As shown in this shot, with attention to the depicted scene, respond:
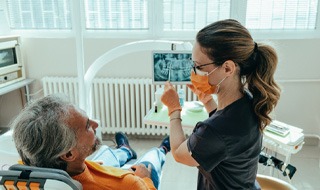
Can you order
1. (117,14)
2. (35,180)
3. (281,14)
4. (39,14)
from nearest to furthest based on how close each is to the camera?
(35,180), (281,14), (117,14), (39,14)

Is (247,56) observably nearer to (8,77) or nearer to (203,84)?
(203,84)

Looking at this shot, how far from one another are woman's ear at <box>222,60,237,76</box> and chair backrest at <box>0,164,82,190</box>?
66 cm

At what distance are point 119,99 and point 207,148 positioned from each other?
2.19 metres

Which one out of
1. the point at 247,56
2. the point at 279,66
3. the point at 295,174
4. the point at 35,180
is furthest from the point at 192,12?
the point at 35,180

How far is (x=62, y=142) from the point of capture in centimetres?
108

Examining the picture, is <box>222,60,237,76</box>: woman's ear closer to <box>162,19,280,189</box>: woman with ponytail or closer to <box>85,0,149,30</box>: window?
<box>162,19,280,189</box>: woman with ponytail

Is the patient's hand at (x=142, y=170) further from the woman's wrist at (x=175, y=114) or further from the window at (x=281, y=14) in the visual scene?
the window at (x=281, y=14)

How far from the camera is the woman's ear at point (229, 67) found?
109cm

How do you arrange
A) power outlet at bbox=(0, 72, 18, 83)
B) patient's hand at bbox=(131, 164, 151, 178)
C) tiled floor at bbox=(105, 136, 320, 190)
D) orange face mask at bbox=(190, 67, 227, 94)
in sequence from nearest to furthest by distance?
orange face mask at bbox=(190, 67, 227, 94) < patient's hand at bbox=(131, 164, 151, 178) < tiled floor at bbox=(105, 136, 320, 190) < power outlet at bbox=(0, 72, 18, 83)

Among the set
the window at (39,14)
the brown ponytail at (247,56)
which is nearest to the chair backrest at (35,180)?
the brown ponytail at (247,56)

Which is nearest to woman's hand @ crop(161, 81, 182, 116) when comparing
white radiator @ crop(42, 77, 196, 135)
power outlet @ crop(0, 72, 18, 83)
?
white radiator @ crop(42, 77, 196, 135)

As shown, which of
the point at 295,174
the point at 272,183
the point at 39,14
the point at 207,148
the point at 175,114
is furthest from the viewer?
the point at 39,14

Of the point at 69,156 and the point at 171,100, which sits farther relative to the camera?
the point at 171,100

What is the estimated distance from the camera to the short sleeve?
1.05m
